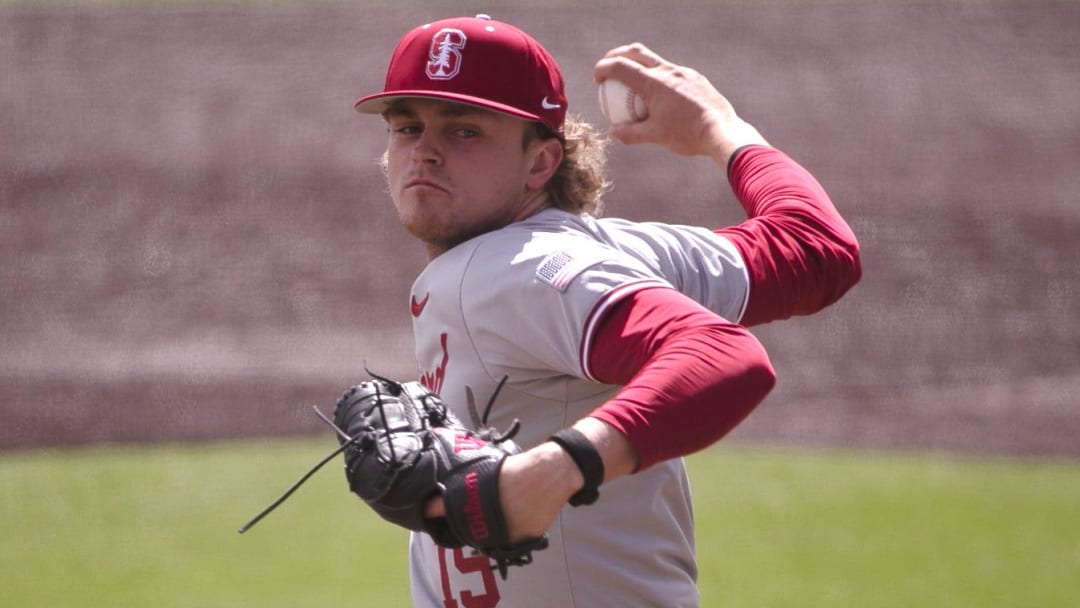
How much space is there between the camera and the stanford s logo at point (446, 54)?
2.06 metres

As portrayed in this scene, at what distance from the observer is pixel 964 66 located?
1418cm

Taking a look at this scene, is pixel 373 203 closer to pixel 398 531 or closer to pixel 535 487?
pixel 398 531

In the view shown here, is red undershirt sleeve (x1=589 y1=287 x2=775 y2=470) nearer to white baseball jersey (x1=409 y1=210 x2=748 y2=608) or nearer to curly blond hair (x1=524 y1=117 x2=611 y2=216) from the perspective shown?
white baseball jersey (x1=409 y1=210 x2=748 y2=608)

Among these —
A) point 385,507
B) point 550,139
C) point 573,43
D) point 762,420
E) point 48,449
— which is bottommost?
point 48,449

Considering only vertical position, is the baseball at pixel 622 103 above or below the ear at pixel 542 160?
above

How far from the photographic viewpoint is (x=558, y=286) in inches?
70.9

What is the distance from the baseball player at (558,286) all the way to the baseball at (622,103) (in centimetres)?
13

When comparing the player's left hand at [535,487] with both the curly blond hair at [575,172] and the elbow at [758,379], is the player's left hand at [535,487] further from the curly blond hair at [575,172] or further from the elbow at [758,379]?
the curly blond hair at [575,172]

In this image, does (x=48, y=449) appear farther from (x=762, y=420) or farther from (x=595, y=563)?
(x=595, y=563)

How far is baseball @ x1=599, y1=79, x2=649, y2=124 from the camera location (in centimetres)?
252

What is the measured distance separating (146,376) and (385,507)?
9.04 meters

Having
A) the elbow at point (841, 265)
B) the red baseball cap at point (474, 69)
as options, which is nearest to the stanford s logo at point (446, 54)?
the red baseball cap at point (474, 69)

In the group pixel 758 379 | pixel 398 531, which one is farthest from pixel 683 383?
pixel 398 531

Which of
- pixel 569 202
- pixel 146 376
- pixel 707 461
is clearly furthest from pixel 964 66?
pixel 569 202
